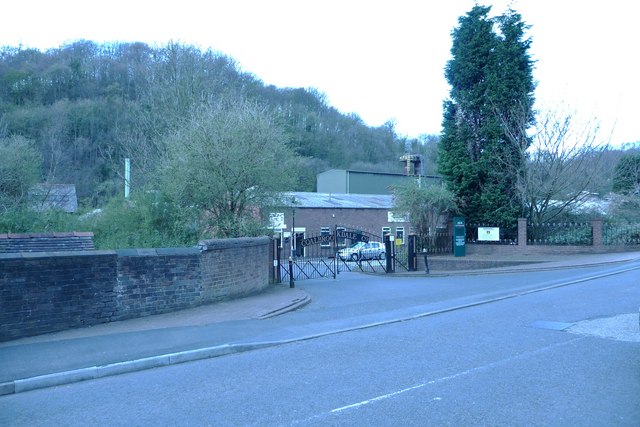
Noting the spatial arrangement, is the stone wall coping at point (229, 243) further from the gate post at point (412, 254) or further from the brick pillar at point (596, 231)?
the brick pillar at point (596, 231)

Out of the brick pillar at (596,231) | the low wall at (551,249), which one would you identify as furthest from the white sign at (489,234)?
the brick pillar at (596,231)

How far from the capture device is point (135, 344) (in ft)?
32.5

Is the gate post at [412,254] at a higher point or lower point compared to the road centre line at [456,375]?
higher

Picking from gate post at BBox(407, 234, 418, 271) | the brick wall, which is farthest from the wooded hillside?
the brick wall

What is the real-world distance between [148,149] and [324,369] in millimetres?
20748

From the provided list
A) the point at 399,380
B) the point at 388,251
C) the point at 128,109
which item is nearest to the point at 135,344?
the point at 399,380

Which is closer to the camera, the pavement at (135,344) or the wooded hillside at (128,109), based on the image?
the pavement at (135,344)

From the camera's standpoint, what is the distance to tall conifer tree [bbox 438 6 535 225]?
2916 centimetres

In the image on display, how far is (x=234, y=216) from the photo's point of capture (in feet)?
58.5

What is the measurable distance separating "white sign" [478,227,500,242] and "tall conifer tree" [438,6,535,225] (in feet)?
2.06

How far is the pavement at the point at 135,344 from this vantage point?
823 cm

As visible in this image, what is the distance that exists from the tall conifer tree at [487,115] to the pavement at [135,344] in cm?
1829

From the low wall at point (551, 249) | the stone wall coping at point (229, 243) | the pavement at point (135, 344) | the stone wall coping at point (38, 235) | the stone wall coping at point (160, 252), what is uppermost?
the stone wall coping at point (38, 235)

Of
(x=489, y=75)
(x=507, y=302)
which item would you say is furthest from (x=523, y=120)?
(x=507, y=302)
